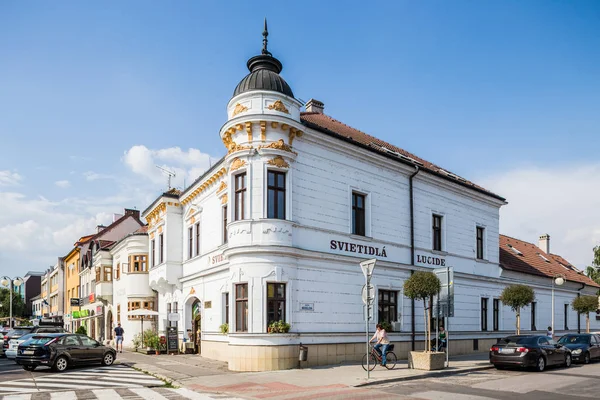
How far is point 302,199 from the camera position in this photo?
20.2m

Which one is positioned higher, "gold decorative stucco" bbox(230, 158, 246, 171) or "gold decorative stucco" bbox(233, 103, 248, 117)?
"gold decorative stucco" bbox(233, 103, 248, 117)

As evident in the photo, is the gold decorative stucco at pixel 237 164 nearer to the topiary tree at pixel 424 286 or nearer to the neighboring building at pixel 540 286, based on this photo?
the topiary tree at pixel 424 286

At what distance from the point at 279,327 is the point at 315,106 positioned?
45.2ft

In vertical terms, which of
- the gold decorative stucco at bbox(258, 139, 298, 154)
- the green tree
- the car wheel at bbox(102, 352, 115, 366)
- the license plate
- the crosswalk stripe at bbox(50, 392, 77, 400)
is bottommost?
the green tree

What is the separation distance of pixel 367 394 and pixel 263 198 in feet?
26.3

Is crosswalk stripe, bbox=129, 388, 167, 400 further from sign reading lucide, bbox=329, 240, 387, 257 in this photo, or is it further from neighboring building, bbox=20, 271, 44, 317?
neighboring building, bbox=20, 271, 44, 317

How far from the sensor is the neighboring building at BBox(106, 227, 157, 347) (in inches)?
1267

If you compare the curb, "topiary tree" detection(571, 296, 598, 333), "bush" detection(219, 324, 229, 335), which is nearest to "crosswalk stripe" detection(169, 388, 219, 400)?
the curb

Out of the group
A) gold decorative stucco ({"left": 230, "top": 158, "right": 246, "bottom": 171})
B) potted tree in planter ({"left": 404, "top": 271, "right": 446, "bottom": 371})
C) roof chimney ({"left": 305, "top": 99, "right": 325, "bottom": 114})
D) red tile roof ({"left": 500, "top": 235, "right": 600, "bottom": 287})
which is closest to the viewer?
potted tree in planter ({"left": 404, "top": 271, "right": 446, "bottom": 371})

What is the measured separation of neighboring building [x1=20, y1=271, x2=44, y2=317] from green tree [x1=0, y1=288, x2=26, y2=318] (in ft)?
7.44

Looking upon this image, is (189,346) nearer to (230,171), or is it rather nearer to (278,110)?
(230,171)

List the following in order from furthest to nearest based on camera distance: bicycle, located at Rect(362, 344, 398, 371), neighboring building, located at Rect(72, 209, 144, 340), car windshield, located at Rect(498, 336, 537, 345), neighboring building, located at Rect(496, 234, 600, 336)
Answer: neighboring building, located at Rect(72, 209, 144, 340) < neighboring building, located at Rect(496, 234, 600, 336) < car windshield, located at Rect(498, 336, 537, 345) < bicycle, located at Rect(362, 344, 398, 371)

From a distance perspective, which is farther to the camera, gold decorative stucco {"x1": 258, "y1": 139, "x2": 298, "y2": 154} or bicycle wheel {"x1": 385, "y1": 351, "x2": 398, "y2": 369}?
gold decorative stucco {"x1": 258, "y1": 139, "x2": 298, "y2": 154}

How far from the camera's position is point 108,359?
840 inches
